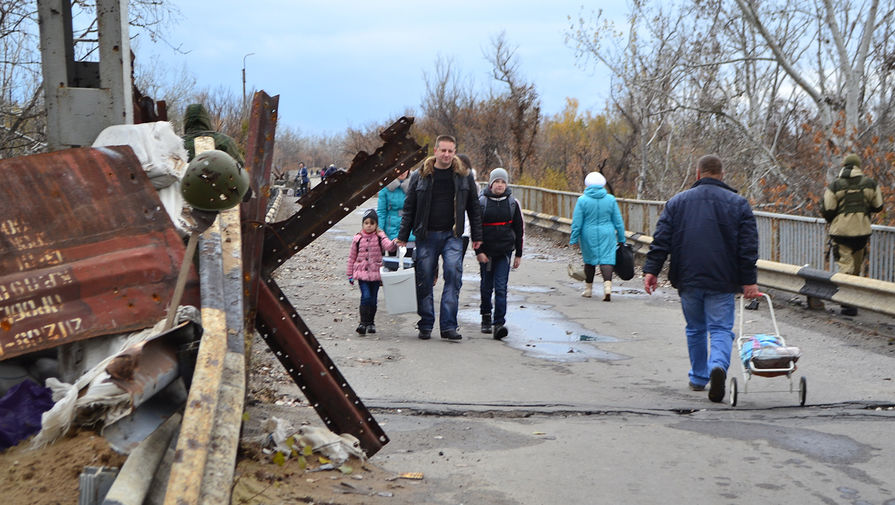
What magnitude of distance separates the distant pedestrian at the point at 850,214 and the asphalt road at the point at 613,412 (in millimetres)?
859

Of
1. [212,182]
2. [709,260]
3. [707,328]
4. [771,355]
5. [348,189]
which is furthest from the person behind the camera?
[707,328]

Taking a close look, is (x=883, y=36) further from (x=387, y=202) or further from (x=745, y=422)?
(x=745, y=422)

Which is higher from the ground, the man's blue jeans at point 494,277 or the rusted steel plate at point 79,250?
the rusted steel plate at point 79,250

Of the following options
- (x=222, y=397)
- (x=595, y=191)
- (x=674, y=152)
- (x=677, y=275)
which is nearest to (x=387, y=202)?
(x=595, y=191)

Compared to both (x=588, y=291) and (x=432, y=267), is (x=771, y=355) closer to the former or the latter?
(x=432, y=267)

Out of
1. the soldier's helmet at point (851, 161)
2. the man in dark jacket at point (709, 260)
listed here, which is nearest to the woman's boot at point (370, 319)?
the man in dark jacket at point (709, 260)

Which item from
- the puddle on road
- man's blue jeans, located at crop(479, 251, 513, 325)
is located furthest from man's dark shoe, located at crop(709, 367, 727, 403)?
man's blue jeans, located at crop(479, 251, 513, 325)

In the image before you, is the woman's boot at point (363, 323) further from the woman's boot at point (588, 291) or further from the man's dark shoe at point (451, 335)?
the woman's boot at point (588, 291)

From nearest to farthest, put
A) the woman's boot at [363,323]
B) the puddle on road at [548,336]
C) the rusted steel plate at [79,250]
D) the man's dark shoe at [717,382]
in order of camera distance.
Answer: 1. the rusted steel plate at [79,250]
2. the man's dark shoe at [717,382]
3. the puddle on road at [548,336]
4. the woman's boot at [363,323]

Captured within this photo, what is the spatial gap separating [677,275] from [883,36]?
12996 mm

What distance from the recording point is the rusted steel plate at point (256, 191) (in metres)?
5.65

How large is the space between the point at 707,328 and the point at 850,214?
6.07 m

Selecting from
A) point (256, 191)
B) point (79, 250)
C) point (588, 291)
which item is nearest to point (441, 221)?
point (588, 291)

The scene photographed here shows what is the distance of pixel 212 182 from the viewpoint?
11.7ft
